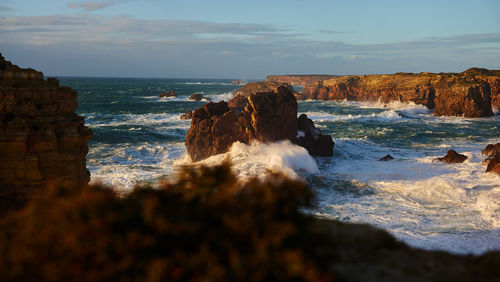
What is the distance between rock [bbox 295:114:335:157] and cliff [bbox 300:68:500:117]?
3848 cm

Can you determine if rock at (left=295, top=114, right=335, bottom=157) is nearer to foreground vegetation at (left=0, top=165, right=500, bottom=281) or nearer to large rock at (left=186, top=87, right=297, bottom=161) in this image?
large rock at (left=186, top=87, right=297, bottom=161)

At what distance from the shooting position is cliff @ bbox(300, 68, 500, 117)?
5978 cm

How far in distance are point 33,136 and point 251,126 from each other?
735 inches

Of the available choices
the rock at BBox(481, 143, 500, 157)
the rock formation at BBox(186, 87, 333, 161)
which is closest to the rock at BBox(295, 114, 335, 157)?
the rock formation at BBox(186, 87, 333, 161)

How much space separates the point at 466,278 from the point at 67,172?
31.8ft

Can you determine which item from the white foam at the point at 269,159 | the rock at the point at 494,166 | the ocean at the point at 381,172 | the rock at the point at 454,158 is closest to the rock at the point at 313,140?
the ocean at the point at 381,172

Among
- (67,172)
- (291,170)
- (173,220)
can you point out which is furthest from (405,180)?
(173,220)

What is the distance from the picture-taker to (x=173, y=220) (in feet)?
17.3

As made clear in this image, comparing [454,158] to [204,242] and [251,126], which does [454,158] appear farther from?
[204,242]

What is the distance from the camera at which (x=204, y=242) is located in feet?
16.5

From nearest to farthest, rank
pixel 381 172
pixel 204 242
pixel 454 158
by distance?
pixel 204 242, pixel 381 172, pixel 454 158

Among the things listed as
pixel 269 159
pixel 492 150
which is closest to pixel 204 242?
pixel 269 159

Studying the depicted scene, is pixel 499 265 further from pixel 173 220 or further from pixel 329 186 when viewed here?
pixel 329 186

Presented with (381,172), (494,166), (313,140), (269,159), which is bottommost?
(381,172)
